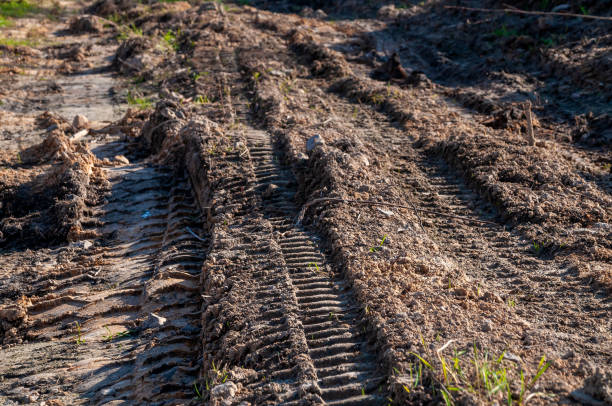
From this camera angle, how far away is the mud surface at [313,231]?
282 centimetres

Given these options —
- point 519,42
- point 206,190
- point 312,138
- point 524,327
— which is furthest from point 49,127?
point 519,42

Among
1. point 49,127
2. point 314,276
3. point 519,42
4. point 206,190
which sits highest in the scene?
point 519,42

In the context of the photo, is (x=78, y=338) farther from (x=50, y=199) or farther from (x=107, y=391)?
(x=50, y=199)

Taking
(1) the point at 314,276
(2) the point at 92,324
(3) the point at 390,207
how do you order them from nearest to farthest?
(1) the point at 314,276
(2) the point at 92,324
(3) the point at 390,207

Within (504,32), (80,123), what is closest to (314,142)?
(80,123)

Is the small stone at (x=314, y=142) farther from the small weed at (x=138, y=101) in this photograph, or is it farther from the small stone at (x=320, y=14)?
the small stone at (x=320, y=14)

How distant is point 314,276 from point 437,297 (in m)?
0.88

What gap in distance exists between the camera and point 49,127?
710cm

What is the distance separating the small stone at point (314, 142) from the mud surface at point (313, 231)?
0.07 ft

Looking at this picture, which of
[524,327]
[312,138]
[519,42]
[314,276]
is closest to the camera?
[524,327]

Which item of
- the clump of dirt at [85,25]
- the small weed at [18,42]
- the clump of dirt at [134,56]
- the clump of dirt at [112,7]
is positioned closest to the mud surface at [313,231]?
the clump of dirt at [134,56]

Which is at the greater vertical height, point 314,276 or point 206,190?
point 314,276

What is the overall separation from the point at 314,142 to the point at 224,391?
3054mm

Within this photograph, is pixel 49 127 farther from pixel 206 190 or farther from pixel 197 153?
pixel 206 190
